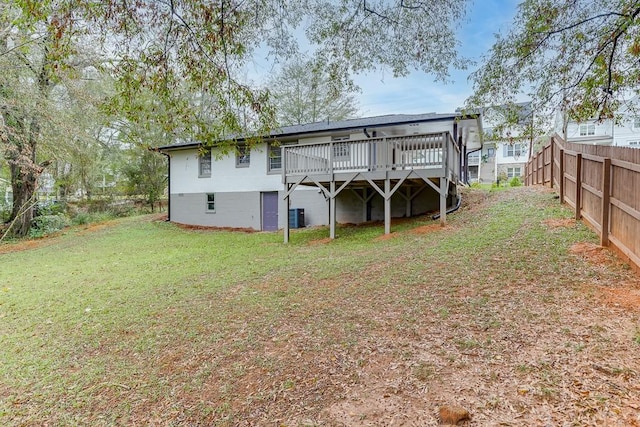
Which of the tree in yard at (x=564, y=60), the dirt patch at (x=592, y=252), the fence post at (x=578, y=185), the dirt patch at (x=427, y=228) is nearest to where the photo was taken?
the dirt patch at (x=592, y=252)

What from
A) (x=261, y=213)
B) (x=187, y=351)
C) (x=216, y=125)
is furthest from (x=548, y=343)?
(x=261, y=213)

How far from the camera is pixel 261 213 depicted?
1544cm

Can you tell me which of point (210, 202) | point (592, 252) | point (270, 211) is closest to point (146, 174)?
point (210, 202)

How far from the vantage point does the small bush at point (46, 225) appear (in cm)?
1658

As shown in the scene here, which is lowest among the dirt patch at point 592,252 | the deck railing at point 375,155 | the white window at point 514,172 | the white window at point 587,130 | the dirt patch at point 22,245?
the dirt patch at point 22,245

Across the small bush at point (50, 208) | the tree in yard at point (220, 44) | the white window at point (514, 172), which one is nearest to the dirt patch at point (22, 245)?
the small bush at point (50, 208)

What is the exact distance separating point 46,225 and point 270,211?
11.6 metres

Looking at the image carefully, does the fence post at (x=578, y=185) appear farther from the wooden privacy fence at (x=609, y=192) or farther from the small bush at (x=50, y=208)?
the small bush at (x=50, y=208)

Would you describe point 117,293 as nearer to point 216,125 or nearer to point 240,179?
point 216,125

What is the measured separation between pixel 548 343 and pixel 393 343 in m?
1.43

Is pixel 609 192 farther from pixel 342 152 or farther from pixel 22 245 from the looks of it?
pixel 22 245

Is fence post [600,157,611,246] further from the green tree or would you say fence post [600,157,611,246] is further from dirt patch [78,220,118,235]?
the green tree

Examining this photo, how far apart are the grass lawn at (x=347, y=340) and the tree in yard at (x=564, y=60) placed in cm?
263

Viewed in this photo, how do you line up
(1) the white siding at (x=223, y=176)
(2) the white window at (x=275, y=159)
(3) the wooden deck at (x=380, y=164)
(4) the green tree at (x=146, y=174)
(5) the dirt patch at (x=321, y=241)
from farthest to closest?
1. (4) the green tree at (x=146, y=174)
2. (1) the white siding at (x=223, y=176)
3. (2) the white window at (x=275, y=159)
4. (5) the dirt patch at (x=321, y=241)
5. (3) the wooden deck at (x=380, y=164)
